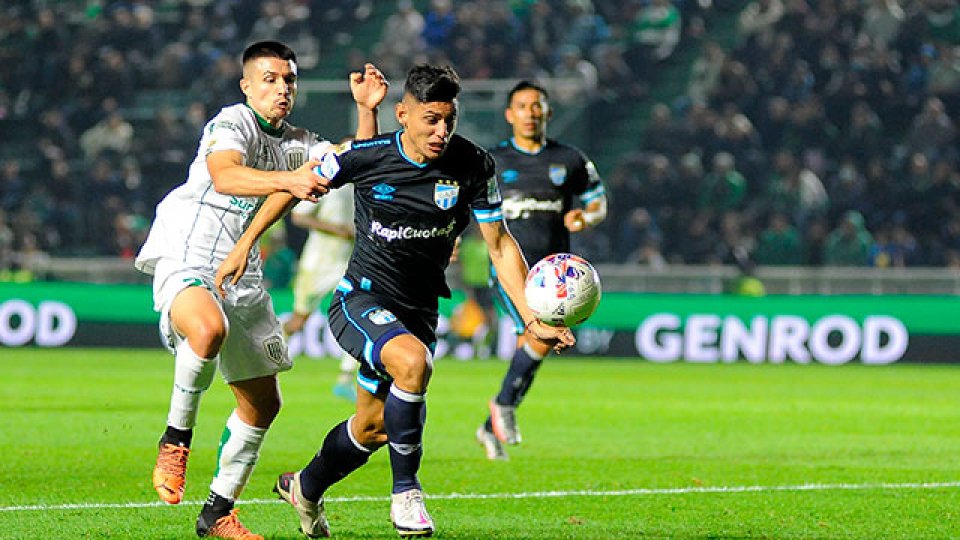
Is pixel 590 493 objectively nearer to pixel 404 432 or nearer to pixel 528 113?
pixel 404 432

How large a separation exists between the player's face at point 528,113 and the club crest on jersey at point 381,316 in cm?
416

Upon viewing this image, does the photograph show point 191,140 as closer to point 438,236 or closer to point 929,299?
point 929,299

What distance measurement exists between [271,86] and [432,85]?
847 mm

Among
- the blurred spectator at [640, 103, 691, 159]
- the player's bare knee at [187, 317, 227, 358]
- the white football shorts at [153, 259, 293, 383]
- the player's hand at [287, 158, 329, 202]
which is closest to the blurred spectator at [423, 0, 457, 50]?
the blurred spectator at [640, 103, 691, 159]

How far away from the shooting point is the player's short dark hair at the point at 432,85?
6090 mm

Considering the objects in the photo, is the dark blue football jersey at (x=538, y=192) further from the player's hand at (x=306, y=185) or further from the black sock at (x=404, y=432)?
the player's hand at (x=306, y=185)

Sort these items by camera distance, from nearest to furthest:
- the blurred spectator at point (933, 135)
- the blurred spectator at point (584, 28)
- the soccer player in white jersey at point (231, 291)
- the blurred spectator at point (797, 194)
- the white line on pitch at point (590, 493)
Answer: the soccer player in white jersey at point (231, 291) < the white line on pitch at point (590, 493) < the blurred spectator at point (797, 194) < the blurred spectator at point (933, 135) < the blurred spectator at point (584, 28)

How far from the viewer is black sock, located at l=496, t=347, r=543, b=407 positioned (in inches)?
399

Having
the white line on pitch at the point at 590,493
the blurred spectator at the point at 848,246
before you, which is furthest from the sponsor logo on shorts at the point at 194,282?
the blurred spectator at the point at 848,246

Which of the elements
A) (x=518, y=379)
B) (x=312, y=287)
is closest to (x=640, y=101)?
(x=312, y=287)

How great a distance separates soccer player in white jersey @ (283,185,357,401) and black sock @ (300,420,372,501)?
7.77m

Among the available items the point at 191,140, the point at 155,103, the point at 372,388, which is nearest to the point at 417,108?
the point at 372,388

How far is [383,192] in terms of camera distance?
6297 millimetres

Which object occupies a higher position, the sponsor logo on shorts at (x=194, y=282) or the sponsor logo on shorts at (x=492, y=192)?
the sponsor logo on shorts at (x=492, y=192)
